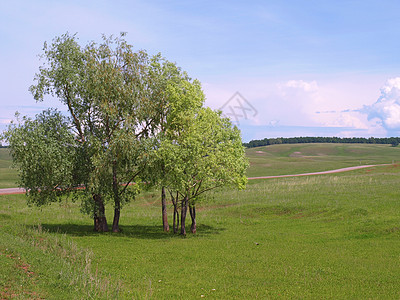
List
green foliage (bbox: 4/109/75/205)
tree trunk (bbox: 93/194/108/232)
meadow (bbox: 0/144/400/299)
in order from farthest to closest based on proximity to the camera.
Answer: tree trunk (bbox: 93/194/108/232) < green foliage (bbox: 4/109/75/205) < meadow (bbox: 0/144/400/299)

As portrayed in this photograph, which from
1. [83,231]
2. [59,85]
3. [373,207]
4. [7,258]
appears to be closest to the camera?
[7,258]

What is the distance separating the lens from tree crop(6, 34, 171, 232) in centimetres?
3459

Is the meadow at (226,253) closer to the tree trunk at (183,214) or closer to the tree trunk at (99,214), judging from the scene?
the tree trunk at (183,214)

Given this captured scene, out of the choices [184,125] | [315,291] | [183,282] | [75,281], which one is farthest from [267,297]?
[184,125]

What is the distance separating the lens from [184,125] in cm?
3656

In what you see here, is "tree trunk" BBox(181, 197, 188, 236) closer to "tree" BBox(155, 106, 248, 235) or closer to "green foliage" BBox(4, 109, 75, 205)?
"tree" BBox(155, 106, 248, 235)

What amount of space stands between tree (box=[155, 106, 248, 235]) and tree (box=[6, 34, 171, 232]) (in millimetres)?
2777

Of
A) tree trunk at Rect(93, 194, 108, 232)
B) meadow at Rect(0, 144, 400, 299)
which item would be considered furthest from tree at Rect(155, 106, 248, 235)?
tree trunk at Rect(93, 194, 108, 232)

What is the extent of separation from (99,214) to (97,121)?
9687 mm

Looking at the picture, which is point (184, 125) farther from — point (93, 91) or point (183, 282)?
point (183, 282)

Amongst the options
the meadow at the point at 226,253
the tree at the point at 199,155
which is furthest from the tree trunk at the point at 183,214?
the meadow at the point at 226,253

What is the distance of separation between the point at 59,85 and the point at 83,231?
50.8 feet

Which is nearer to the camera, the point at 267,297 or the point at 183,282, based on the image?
the point at 267,297

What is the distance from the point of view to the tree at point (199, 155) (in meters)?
33.7
